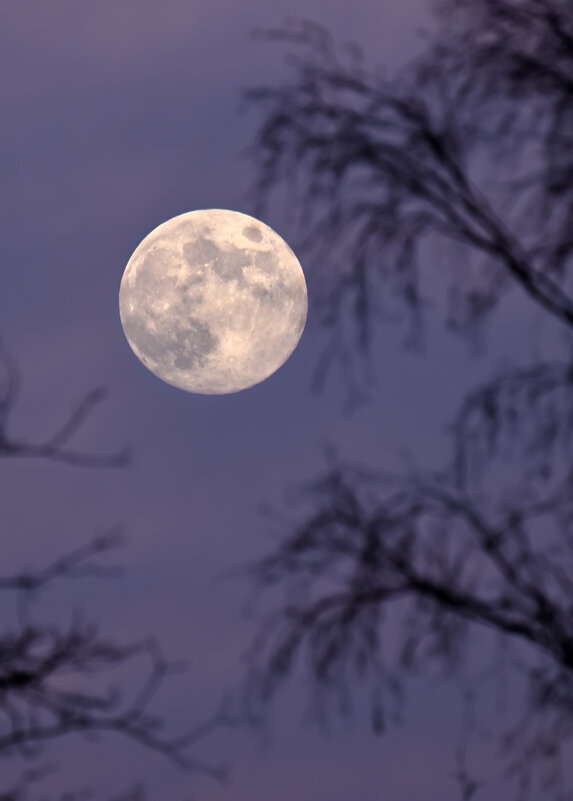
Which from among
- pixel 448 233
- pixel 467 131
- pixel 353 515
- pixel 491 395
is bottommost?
pixel 353 515

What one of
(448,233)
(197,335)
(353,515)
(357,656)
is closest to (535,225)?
(448,233)

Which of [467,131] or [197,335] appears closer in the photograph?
[467,131]

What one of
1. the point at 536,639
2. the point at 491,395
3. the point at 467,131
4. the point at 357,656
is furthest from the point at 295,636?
the point at 467,131

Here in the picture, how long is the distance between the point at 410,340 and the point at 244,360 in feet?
13.0

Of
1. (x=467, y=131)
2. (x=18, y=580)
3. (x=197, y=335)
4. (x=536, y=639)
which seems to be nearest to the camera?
(x=18, y=580)

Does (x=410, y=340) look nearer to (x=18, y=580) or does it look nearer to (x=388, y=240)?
(x=388, y=240)

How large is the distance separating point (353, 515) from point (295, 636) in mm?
444

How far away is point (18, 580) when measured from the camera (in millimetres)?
3330

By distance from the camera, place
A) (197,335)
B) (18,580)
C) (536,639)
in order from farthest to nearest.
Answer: (197,335)
(536,639)
(18,580)

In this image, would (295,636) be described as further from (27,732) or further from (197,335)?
(197,335)

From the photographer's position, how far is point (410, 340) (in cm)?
423

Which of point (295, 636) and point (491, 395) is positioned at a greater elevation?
point (491, 395)

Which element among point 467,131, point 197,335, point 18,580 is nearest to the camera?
point 18,580

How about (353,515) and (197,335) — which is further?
(197,335)
